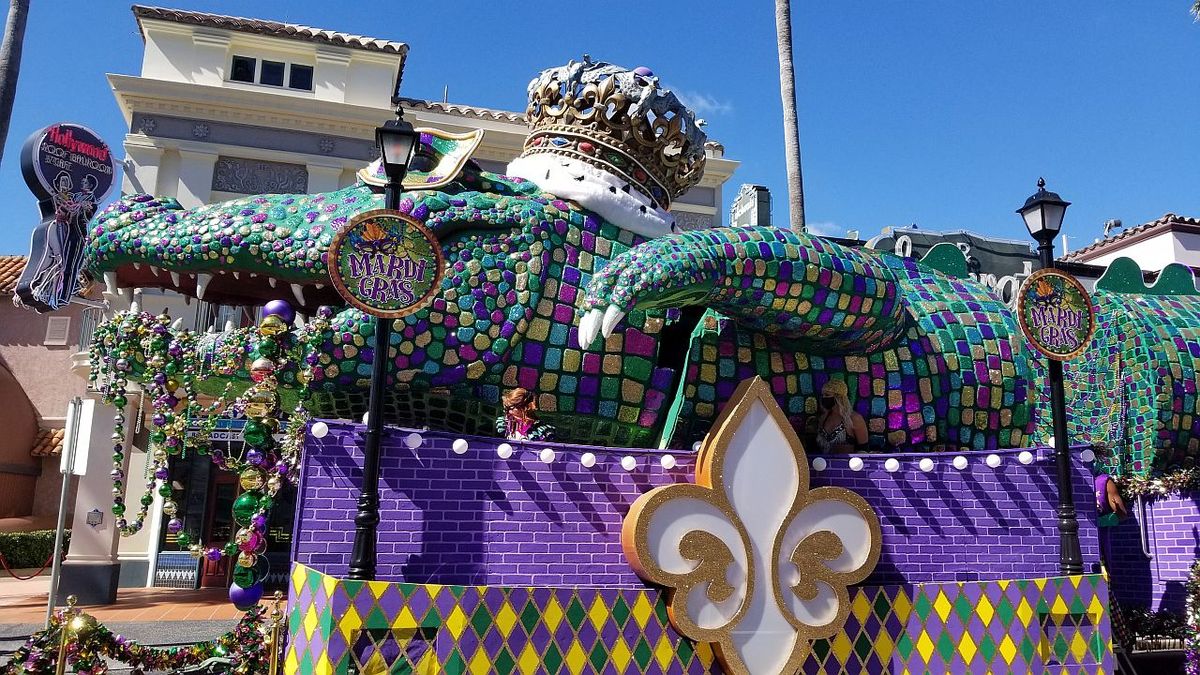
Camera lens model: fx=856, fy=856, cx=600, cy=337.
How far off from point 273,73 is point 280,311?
1069 cm

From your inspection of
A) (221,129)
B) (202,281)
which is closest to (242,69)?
(221,129)

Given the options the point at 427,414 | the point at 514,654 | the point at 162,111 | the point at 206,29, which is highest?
the point at 206,29

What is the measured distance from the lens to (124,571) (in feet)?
43.6

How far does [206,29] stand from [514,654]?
12.8m

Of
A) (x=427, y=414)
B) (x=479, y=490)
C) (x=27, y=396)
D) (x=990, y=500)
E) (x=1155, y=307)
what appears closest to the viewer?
(x=479, y=490)

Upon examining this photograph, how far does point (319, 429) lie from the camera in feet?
14.7

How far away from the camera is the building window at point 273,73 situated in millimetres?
14055

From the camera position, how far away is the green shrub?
15.5 meters

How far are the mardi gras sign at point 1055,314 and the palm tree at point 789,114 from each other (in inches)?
227

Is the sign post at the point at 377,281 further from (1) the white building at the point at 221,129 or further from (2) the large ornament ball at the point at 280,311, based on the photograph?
(1) the white building at the point at 221,129

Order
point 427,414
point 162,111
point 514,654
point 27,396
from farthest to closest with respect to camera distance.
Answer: point 27,396 < point 162,111 < point 427,414 < point 514,654

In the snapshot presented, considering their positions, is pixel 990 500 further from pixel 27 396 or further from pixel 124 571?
pixel 27 396

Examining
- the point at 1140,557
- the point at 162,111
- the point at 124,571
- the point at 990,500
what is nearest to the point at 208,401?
the point at 124,571

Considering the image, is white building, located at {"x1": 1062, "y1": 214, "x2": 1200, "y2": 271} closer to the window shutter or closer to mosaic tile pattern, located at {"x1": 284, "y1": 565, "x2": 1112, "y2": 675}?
mosaic tile pattern, located at {"x1": 284, "y1": 565, "x2": 1112, "y2": 675}
